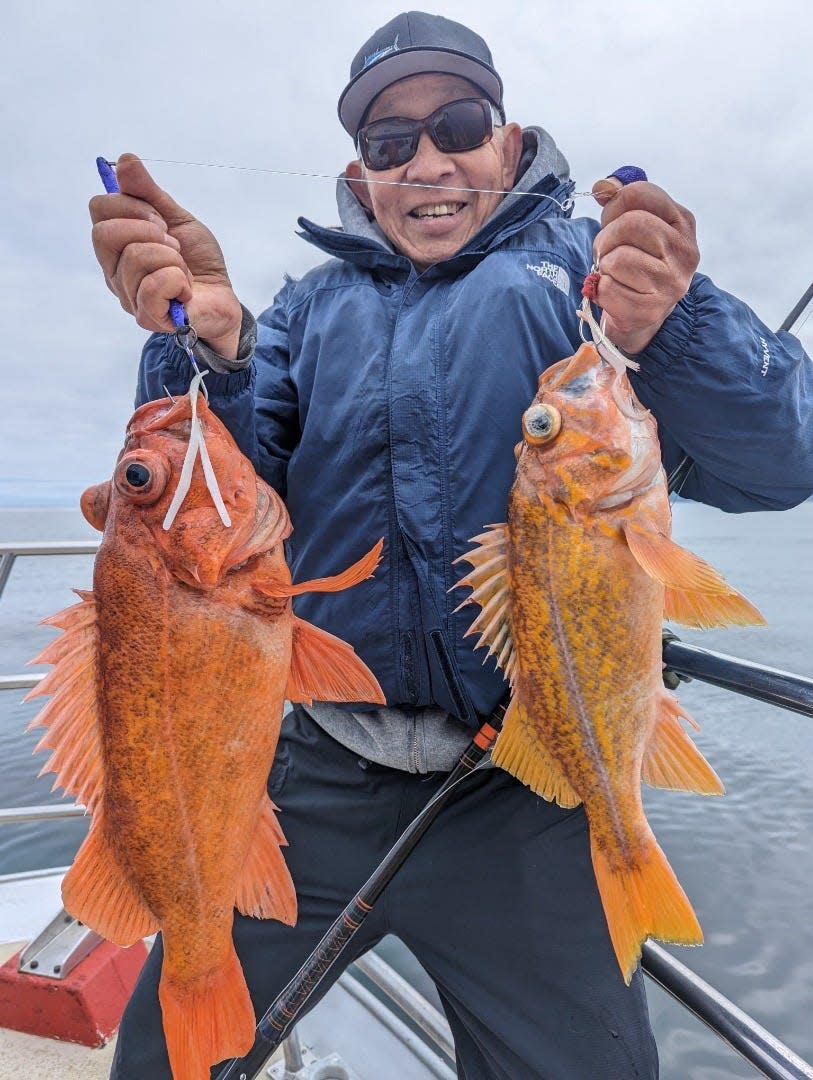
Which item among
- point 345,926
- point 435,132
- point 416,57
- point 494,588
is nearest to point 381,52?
point 416,57

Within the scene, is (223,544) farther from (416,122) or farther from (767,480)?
(416,122)

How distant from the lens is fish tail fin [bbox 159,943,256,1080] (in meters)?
1.67

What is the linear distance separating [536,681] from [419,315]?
1.25 m

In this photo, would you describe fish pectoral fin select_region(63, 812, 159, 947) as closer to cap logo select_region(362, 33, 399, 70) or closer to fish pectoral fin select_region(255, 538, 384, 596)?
fish pectoral fin select_region(255, 538, 384, 596)

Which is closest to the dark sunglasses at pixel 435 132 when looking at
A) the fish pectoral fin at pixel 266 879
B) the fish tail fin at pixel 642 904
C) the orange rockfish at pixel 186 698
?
the orange rockfish at pixel 186 698

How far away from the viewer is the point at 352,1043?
3080 mm

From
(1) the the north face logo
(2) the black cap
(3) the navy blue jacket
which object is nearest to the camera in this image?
(3) the navy blue jacket

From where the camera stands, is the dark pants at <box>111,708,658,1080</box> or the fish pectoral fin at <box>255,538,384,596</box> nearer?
the fish pectoral fin at <box>255,538,384,596</box>

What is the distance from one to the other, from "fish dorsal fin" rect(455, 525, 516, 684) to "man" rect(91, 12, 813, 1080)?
0.31 metres

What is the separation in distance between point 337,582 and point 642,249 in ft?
3.14

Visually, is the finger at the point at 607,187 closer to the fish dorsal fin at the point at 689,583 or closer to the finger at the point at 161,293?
the fish dorsal fin at the point at 689,583

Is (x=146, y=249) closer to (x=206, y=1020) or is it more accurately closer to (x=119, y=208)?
(x=119, y=208)

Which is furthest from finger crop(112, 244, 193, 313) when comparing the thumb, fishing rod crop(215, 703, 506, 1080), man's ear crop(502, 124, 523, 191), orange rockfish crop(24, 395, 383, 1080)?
man's ear crop(502, 124, 523, 191)

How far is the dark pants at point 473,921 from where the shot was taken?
189 centimetres
